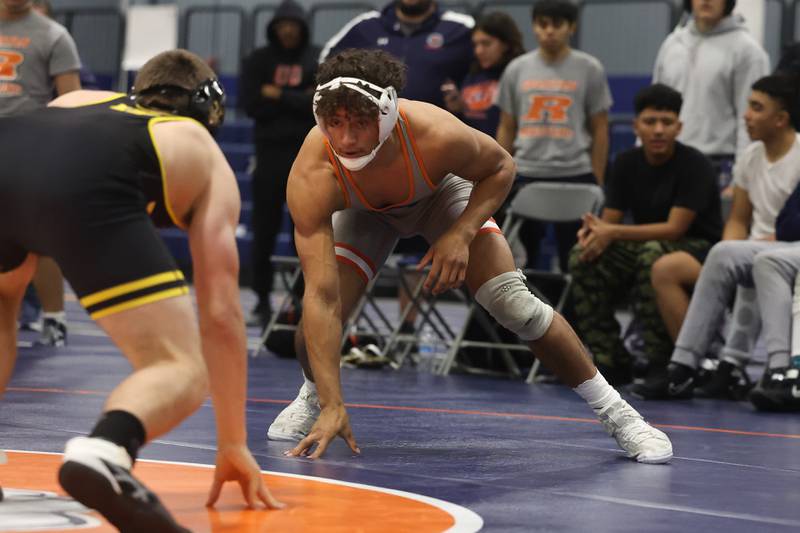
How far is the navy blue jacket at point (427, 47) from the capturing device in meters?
7.42

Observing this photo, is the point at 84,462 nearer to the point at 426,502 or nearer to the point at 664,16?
the point at 426,502

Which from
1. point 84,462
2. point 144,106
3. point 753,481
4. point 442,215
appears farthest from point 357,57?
point 84,462

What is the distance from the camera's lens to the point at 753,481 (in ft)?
12.5

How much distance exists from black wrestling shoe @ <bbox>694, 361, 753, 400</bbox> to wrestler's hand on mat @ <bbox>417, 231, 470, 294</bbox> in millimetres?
2409

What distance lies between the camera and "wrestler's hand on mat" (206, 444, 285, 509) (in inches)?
114

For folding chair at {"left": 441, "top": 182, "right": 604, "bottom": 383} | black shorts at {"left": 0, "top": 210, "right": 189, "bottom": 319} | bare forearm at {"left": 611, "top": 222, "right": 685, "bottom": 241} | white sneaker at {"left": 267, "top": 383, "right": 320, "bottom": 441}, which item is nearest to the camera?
black shorts at {"left": 0, "top": 210, "right": 189, "bottom": 319}

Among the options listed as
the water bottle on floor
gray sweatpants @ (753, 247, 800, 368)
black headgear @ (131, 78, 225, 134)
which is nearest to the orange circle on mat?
black headgear @ (131, 78, 225, 134)

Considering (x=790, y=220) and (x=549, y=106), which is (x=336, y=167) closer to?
(x=790, y=220)

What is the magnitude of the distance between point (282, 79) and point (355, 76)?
4.45m

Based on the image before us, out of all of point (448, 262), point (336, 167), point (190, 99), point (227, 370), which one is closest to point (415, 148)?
point (336, 167)

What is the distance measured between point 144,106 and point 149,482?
95 centimetres

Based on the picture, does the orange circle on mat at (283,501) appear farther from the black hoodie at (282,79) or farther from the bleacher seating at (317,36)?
the bleacher seating at (317,36)

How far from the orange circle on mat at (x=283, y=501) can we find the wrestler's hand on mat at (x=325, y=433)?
Result: 14.1 inches

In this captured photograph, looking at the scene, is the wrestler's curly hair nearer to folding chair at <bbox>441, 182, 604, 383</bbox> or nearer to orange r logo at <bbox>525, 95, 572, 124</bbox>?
folding chair at <bbox>441, 182, 604, 383</bbox>
